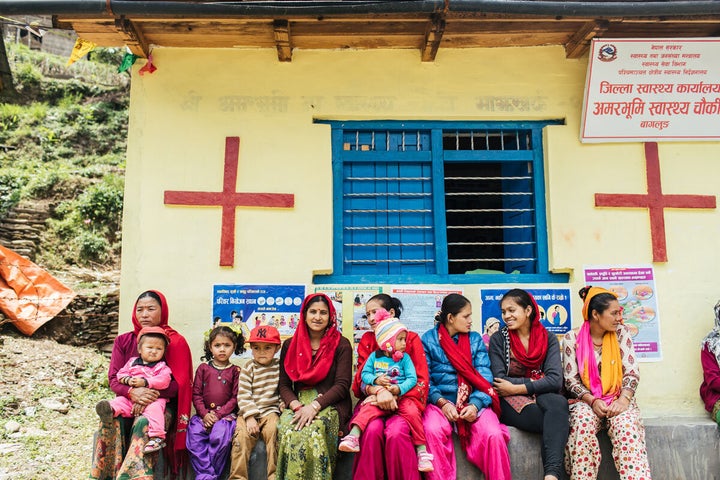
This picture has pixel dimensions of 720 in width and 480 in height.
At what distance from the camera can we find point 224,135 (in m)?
4.88

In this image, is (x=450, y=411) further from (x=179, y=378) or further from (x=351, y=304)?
(x=179, y=378)

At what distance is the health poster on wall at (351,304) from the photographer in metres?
4.70

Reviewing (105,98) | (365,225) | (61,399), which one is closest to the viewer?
(365,225)

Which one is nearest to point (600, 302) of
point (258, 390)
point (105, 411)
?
point (258, 390)

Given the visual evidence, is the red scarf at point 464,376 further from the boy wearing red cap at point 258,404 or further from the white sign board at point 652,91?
the white sign board at point 652,91

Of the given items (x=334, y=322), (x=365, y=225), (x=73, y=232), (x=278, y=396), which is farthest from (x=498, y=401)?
(x=73, y=232)

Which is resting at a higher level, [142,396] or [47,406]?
[142,396]

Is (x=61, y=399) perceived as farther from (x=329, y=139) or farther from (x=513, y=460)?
(x=513, y=460)

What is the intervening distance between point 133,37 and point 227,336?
2460mm

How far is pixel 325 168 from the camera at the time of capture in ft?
15.9

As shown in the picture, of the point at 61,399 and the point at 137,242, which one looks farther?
the point at 61,399

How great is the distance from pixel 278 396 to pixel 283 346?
35 centimetres

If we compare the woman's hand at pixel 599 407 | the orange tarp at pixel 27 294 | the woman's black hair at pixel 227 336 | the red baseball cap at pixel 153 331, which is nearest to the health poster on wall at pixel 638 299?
the woman's hand at pixel 599 407

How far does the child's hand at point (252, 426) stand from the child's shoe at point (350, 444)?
2.00 feet
